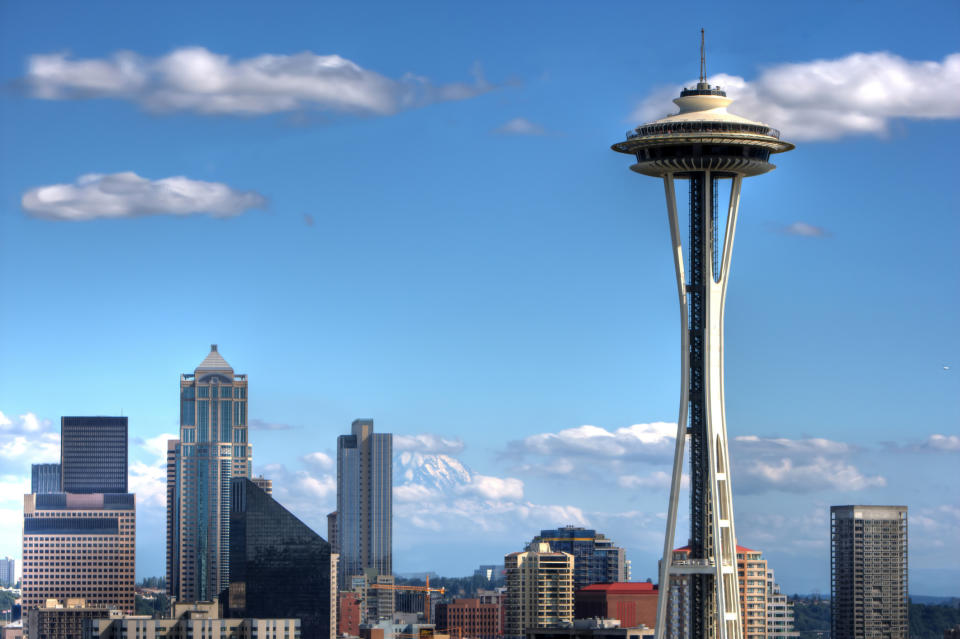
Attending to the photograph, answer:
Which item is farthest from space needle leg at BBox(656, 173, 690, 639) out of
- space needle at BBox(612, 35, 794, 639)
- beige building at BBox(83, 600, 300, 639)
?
Result: beige building at BBox(83, 600, 300, 639)

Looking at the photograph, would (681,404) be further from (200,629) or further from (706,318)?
(200,629)

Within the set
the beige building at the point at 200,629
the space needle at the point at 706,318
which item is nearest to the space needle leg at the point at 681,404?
the space needle at the point at 706,318

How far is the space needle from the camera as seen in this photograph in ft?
387

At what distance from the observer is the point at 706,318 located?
118 meters

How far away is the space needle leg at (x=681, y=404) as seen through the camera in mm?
117812

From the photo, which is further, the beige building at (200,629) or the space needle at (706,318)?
the beige building at (200,629)

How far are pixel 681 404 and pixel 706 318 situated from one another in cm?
582

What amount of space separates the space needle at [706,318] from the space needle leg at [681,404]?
0.06 meters

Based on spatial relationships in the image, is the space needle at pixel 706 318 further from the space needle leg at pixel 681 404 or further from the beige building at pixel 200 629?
the beige building at pixel 200 629

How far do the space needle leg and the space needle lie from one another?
6 cm

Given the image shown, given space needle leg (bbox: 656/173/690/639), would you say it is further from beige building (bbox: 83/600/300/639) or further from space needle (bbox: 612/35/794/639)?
beige building (bbox: 83/600/300/639)

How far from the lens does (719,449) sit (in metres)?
118

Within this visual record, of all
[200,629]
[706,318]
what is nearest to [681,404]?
[706,318]

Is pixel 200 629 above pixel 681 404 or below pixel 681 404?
below
